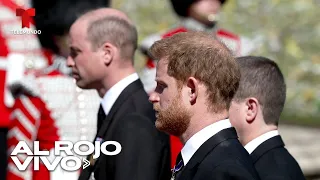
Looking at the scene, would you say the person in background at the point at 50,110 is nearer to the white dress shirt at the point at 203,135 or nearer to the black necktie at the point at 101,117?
the black necktie at the point at 101,117

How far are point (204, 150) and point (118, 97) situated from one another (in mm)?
1109

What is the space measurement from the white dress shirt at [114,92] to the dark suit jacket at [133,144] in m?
0.05

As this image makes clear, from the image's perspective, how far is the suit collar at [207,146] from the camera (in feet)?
12.3

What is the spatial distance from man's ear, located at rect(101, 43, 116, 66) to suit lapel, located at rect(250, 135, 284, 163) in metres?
0.76

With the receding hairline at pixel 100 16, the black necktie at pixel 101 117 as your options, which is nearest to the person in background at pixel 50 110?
the black necktie at pixel 101 117

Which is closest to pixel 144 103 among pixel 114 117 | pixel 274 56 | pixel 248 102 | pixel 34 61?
pixel 114 117

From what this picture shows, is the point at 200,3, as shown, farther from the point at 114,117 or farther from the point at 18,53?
the point at 114,117

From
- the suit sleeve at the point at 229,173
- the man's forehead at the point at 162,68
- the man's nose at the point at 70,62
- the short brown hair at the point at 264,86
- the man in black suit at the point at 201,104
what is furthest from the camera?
the man's nose at the point at 70,62

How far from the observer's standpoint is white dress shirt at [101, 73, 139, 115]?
4.84 m

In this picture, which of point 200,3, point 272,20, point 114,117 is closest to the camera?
point 114,117

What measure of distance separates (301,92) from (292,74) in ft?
0.65

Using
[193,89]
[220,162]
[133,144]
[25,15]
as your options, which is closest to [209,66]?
[193,89]

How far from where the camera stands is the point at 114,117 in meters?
4.72

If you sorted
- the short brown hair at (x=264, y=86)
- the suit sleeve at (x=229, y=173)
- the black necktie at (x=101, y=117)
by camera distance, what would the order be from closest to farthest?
the suit sleeve at (x=229, y=173) < the short brown hair at (x=264, y=86) < the black necktie at (x=101, y=117)
